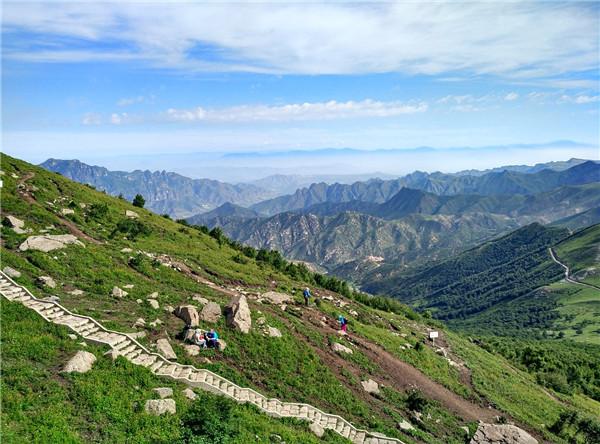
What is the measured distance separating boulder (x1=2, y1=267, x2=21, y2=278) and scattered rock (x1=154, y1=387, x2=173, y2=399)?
65.8 ft

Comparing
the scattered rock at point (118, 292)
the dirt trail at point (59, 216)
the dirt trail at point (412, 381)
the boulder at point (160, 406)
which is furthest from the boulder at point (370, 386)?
the dirt trail at point (59, 216)

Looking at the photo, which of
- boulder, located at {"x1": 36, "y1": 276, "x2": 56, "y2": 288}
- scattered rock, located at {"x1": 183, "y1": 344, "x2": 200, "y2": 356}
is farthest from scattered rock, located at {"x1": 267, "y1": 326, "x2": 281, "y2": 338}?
boulder, located at {"x1": 36, "y1": 276, "x2": 56, "y2": 288}

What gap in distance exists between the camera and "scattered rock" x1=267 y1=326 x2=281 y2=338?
43403 millimetres

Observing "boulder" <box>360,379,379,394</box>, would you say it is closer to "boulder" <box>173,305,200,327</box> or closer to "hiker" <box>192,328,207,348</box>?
"hiker" <box>192,328,207,348</box>

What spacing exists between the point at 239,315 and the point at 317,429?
49.6 ft

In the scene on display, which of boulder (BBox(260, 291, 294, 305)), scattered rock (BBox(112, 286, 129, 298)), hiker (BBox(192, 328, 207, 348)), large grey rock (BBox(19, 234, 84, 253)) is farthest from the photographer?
boulder (BBox(260, 291, 294, 305))

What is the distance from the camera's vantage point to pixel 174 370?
107 feet

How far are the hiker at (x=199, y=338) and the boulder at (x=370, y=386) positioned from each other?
18286mm

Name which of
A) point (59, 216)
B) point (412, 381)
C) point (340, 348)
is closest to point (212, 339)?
point (340, 348)

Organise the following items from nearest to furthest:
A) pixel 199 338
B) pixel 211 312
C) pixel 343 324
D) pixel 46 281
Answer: pixel 199 338
pixel 46 281
pixel 211 312
pixel 343 324

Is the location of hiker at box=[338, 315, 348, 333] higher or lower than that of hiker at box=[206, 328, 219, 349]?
lower

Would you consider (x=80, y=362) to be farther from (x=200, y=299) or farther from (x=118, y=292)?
(x=200, y=299)

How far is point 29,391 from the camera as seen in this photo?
79.3ft

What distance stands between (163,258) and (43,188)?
28.5m
